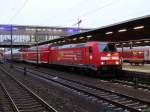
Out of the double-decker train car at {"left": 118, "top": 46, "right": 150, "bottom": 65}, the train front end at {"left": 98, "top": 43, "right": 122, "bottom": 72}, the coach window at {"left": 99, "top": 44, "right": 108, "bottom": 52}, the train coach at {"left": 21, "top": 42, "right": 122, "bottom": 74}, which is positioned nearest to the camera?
the train front end at {"left": 98, "top": 43, "right": 122, "bottom": 72}

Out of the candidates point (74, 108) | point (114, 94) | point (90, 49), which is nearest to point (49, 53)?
point (90, 49)

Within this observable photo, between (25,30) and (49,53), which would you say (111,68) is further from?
(25,30)

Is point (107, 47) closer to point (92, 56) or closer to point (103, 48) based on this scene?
point (103, 48)

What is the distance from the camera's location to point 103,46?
26000 mm

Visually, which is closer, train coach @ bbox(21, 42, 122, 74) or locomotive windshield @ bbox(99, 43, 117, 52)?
train coach @ bbox(21, 42, 122, 74)

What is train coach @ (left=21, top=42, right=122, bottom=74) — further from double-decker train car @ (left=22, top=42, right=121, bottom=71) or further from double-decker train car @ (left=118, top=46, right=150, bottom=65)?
double-decker train car @ (left=118, top=46, right=150, bottom=65)

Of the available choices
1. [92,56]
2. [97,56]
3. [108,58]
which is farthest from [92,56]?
[108,58]

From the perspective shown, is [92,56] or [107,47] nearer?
[92,56]

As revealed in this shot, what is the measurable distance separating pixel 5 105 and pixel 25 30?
10241cm

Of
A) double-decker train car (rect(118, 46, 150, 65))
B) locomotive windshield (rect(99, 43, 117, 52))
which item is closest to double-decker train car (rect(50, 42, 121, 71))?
locomotive windshield (rect(99, 43, 117, 52))

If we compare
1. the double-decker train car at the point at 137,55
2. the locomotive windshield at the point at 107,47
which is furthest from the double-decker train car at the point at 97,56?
the double-decker train car at the point at 137,55

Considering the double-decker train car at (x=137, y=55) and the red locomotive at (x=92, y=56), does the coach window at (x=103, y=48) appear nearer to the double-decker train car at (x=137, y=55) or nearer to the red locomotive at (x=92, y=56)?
the red locomotive at (x=92, y=56)

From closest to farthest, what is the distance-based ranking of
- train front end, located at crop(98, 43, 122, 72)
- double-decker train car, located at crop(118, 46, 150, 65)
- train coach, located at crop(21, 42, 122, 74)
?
train front end, located at crop(98, 43, 122, 72) < train coach, located at crop(21, 42, 122, 74) < double-decker train car, located at crop(118, 46, 150, 65)

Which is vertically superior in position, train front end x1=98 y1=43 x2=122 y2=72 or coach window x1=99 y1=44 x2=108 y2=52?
coach window x1=99 y1=44 x2=108 y2=52
